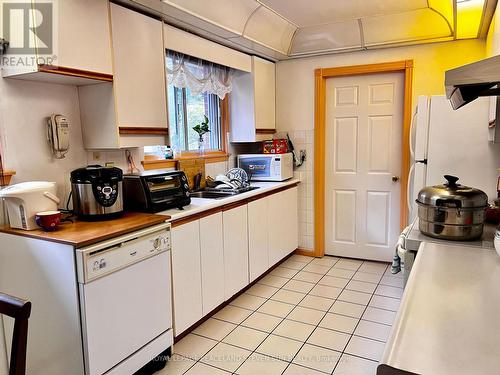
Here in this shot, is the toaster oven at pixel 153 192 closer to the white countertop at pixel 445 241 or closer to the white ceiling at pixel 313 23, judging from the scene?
the white ceiling at pixel 313 23

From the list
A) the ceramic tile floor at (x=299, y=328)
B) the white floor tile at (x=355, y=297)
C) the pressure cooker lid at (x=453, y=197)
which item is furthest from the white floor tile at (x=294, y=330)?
the pressure cooker lid at (x=453, y=197)

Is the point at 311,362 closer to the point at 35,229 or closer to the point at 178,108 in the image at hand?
the point at 35,229

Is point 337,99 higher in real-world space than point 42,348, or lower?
higher

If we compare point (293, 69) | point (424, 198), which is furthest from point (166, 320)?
point (293, 69)

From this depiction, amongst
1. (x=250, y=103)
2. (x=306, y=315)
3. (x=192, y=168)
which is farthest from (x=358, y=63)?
(x=306, y=315)

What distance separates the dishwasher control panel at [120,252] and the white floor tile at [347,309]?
1525 millimetres

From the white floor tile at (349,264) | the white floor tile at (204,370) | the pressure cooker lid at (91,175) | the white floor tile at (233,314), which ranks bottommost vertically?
the white floor tile at (204,370)

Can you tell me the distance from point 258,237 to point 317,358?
130cm

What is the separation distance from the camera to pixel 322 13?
3.26 m

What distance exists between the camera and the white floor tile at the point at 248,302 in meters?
3.08

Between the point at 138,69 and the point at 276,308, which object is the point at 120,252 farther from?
the point at 276,308

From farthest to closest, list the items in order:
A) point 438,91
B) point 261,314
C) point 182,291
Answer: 1. point 438,91
2. point 261,314
3. point 182,291

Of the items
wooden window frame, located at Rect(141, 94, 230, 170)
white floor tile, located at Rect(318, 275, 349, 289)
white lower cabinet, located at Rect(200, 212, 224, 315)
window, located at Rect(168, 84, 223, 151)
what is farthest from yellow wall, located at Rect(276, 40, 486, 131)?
white lower cabinet, located at Rect(200, 212, 224, 315)

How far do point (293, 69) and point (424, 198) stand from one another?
103 inches
